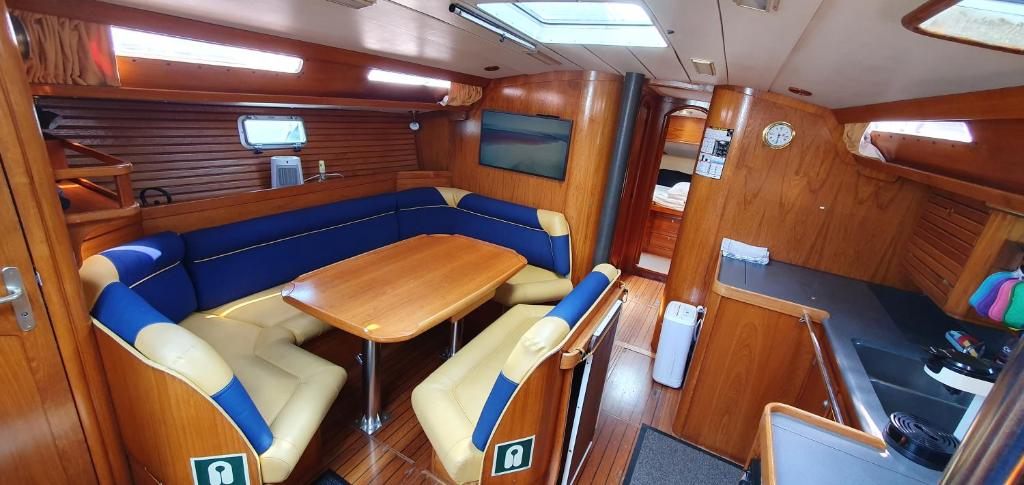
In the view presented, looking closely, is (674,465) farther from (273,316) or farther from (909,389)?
(273,316)

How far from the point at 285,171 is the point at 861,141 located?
3453 mm

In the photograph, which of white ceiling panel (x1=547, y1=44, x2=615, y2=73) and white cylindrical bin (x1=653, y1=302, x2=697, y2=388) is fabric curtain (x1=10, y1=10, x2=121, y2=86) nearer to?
white ceiling panel (x1=547, y1=44, x2=615, y2=73)

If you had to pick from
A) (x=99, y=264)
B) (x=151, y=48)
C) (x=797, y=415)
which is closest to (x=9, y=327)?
(x=99, y=264)

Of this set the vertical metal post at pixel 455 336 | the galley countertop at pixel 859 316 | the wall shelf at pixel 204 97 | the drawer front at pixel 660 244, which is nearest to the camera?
the galley countertop at pixel 859 316

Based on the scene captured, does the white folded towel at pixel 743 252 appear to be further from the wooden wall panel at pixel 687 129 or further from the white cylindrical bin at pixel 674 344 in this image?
the wooden wall panel at pixel 687 129

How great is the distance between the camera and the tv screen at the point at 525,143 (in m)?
3.29

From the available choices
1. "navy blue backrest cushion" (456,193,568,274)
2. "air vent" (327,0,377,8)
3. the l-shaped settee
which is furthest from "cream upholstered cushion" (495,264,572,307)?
"air vent" (327,0,377,8)

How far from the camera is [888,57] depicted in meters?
1.12

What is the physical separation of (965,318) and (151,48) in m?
3.55

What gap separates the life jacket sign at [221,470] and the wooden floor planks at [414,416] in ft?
1.78

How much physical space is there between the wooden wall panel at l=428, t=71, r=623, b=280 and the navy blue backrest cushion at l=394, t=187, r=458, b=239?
397 millimetres

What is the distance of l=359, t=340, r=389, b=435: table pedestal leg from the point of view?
2.03 metres

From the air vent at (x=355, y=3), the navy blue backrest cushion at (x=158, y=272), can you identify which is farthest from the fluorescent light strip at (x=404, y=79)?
the navy blue backrest cushion at (x=158, y=272)

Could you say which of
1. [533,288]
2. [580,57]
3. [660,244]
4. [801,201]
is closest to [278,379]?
[533,288]
